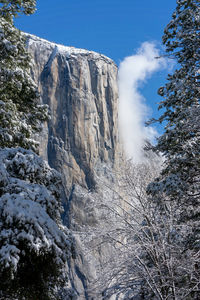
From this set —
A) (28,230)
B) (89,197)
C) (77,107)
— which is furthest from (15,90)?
(77,107)

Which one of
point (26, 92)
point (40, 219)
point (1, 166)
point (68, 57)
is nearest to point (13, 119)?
point (26, 92)

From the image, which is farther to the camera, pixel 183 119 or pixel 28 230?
pixel 183 119

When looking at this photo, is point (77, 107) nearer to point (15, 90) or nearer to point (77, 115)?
point (77, 115)

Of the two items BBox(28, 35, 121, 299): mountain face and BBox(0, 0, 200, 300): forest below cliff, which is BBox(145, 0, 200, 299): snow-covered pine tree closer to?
BBox(0, 0, 200, 300): forest below cliff

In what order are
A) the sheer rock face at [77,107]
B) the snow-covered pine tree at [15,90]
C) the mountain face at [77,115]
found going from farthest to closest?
the sheer rock face at [77,107] → the mountain face at [77,115] → the snow-covered pine tree at [15,90]

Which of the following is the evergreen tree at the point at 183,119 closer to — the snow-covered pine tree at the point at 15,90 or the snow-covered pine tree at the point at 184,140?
the snow-covered pine tree at the point at 184,140

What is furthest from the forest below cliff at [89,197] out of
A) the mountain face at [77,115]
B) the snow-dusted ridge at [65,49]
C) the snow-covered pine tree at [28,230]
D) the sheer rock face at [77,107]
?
the snow-dusted ridge at [65,49]

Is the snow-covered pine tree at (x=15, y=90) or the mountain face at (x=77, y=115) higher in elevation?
the mountain face at (x=77, y=115)
